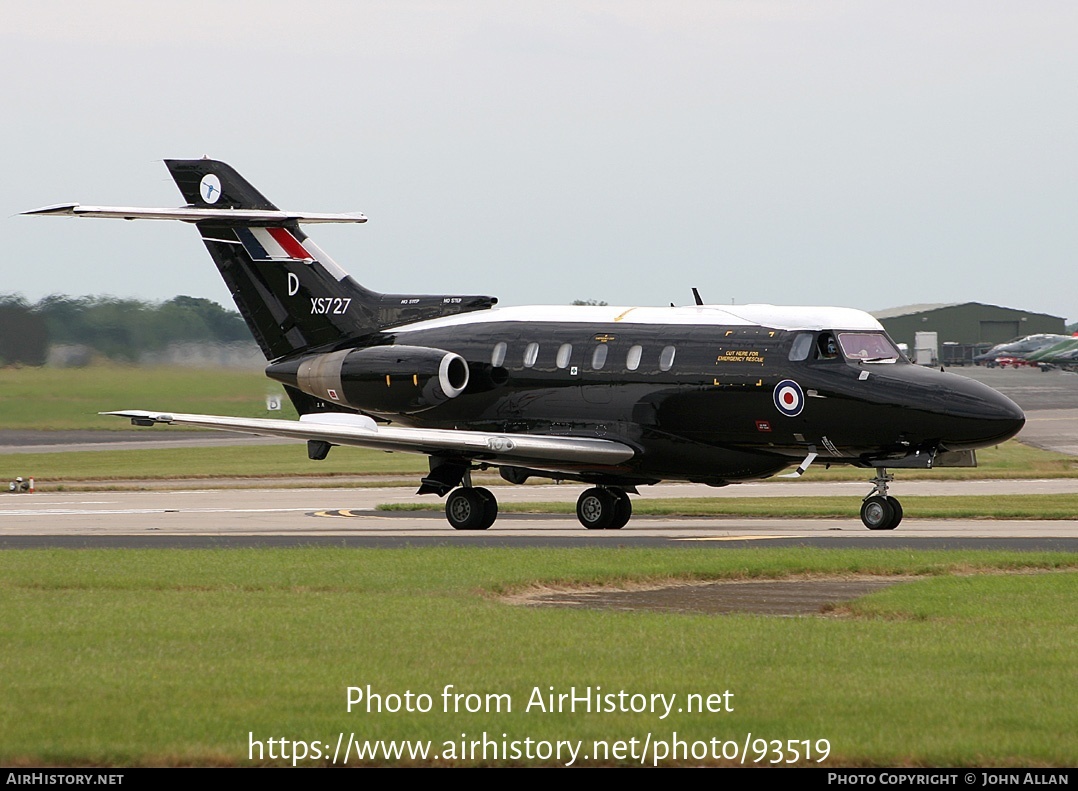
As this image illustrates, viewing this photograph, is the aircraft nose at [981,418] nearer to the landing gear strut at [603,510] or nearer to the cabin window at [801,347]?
the cabin window at [801,347]

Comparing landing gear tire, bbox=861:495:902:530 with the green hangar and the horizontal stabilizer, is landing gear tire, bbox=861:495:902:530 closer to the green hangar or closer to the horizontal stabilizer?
the horizontal stabilizer

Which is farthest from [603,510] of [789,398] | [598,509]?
[789,398]

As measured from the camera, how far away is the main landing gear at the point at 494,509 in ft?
93.2

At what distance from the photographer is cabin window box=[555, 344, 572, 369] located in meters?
28.6

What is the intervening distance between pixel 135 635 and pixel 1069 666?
789 cm

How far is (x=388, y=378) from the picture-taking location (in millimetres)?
29812

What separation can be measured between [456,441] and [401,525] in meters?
3.01

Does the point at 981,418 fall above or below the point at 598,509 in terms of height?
above

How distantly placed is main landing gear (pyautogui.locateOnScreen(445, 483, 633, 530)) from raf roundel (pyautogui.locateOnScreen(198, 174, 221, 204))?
853 centimetres

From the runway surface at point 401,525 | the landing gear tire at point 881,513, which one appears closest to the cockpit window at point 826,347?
the landing gear tire at point 881,513

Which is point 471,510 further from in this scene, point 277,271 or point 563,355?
point 277,271

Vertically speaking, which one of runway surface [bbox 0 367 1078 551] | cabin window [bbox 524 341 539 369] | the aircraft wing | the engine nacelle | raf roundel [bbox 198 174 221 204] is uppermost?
raf roundel [bbox 198 174 221 204]

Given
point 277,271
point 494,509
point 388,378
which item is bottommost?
point 494,509

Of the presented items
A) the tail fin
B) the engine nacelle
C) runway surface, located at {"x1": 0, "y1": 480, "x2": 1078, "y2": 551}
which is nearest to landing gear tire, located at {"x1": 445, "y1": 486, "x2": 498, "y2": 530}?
runway surface, located at {"x1": 0, "y1": 480, "x2": 1078, "y2": 551}
